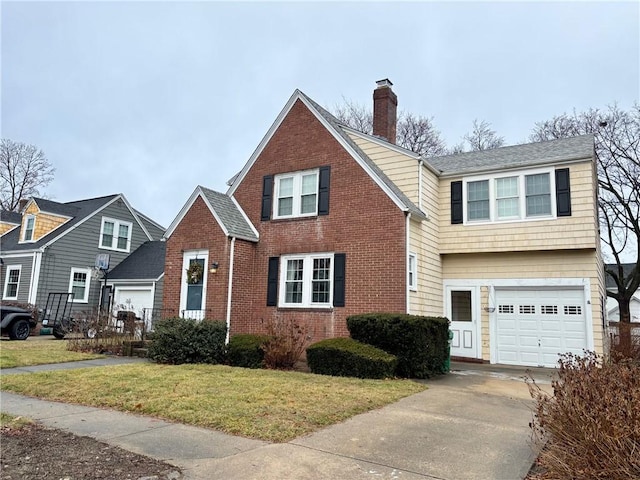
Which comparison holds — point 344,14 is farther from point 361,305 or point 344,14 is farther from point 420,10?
point 361,305

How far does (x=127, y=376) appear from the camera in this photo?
927 centimetres

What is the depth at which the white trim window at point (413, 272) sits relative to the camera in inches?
509

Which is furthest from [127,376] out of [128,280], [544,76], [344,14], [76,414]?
[544,76]

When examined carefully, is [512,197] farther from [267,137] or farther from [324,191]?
[267,137]

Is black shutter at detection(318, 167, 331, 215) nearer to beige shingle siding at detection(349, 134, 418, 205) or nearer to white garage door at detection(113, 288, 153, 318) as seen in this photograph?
beige shingle siding at detection(349, 134, 418, 205)

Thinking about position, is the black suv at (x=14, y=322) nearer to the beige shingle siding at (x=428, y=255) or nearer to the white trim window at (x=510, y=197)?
the beige shingle siding at (x=428, y=255)

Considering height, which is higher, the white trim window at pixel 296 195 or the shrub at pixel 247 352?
the white trim window at pixel 296 195

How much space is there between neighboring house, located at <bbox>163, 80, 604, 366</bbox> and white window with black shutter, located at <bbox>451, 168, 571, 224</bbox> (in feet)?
0.10

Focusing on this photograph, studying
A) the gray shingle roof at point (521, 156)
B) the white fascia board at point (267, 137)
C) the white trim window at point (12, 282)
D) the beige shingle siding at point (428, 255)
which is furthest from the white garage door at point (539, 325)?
the white trim window at point (12, 282)

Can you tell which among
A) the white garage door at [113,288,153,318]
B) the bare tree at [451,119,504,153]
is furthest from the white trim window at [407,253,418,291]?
the bare tree at [451,119,504,153]

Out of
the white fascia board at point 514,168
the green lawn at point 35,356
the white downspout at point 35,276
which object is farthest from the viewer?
the white downspout at point 35,276

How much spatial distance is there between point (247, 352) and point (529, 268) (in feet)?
28.2

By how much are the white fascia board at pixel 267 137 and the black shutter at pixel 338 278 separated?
469cm

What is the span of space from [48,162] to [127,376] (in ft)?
120
